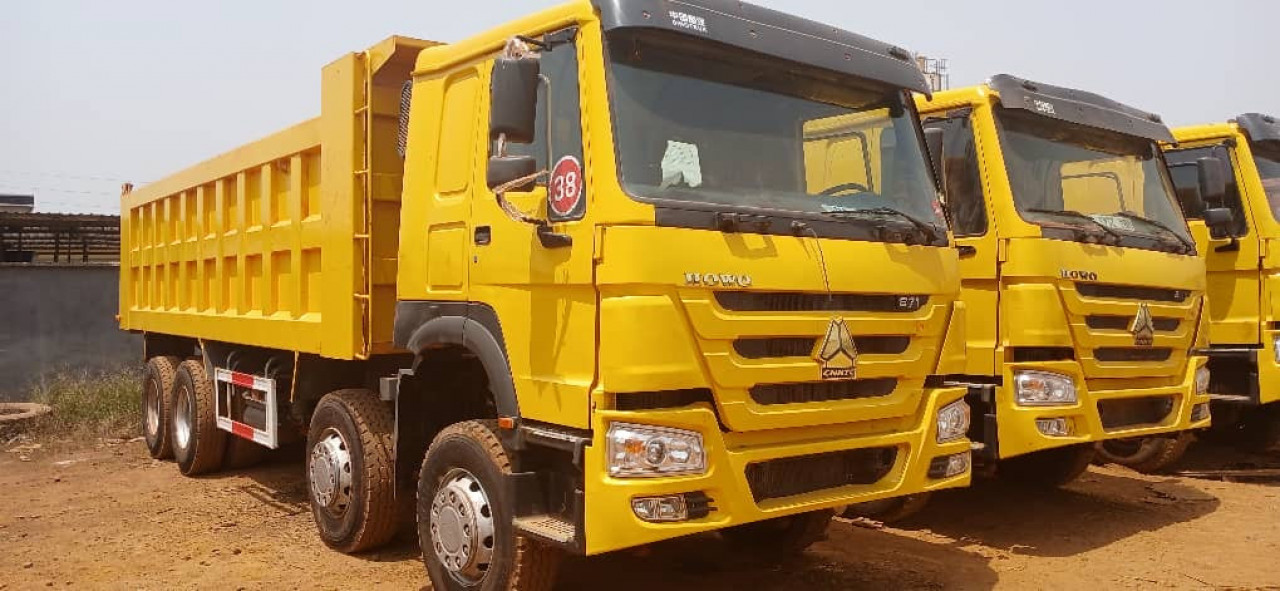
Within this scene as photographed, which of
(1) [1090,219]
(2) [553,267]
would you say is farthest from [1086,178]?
(2) [553,267]

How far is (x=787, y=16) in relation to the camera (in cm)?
431

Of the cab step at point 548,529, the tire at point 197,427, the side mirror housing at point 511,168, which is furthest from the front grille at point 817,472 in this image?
the tire at point 197,427

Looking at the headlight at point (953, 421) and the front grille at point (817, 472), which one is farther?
the headlight at point (953, 421)

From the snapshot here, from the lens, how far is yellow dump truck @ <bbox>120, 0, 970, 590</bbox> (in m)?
3.59

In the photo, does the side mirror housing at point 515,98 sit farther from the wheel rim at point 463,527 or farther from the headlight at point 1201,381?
the headlight at point 1201,381

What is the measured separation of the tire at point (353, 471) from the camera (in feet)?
17.3

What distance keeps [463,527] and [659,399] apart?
110 centimetres

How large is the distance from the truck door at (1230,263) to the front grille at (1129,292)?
4.95 ft

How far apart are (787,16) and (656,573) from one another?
2.73 meters

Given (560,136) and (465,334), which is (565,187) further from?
(465,334)

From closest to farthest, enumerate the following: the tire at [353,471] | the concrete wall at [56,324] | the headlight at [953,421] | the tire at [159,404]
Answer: the headlight at [953,421] < the tire at [353,471] < the tire at [159,404] < the concrete wall at [56,324]

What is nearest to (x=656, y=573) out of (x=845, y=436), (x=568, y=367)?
(x=845, y=436)

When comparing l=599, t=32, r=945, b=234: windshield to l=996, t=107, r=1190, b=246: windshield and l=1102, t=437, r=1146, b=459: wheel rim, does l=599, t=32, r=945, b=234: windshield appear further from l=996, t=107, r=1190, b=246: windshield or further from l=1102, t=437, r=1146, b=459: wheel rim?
l=1102, t=437, r=1146, b=459: wheel rim

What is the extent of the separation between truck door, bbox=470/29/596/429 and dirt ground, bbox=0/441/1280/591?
1414mm
